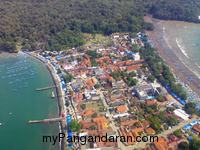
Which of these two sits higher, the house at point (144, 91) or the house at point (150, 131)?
the house at point (144, 91)

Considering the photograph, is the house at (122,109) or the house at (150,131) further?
the house at (122,109)

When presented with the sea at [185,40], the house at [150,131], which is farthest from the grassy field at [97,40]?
the house at [150,131]

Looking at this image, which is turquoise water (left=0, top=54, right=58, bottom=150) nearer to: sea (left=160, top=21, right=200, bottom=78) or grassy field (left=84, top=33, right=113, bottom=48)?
grassy field (left=84, top=33, right=113, bottom=48)

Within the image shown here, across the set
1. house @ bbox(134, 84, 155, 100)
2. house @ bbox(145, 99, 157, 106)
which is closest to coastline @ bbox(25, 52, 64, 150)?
house @ bbox(134, 84, 155, 100)

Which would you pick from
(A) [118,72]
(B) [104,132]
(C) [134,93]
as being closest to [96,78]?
(A) [118,72]

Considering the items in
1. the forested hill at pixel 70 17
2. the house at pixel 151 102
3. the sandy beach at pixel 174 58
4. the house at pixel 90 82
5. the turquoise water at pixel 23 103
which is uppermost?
the forested hill at pixel 70 17

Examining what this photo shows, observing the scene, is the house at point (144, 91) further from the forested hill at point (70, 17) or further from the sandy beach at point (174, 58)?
the forested hill at point (70, 17)

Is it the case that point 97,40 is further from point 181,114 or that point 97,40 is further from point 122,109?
point 181,114
